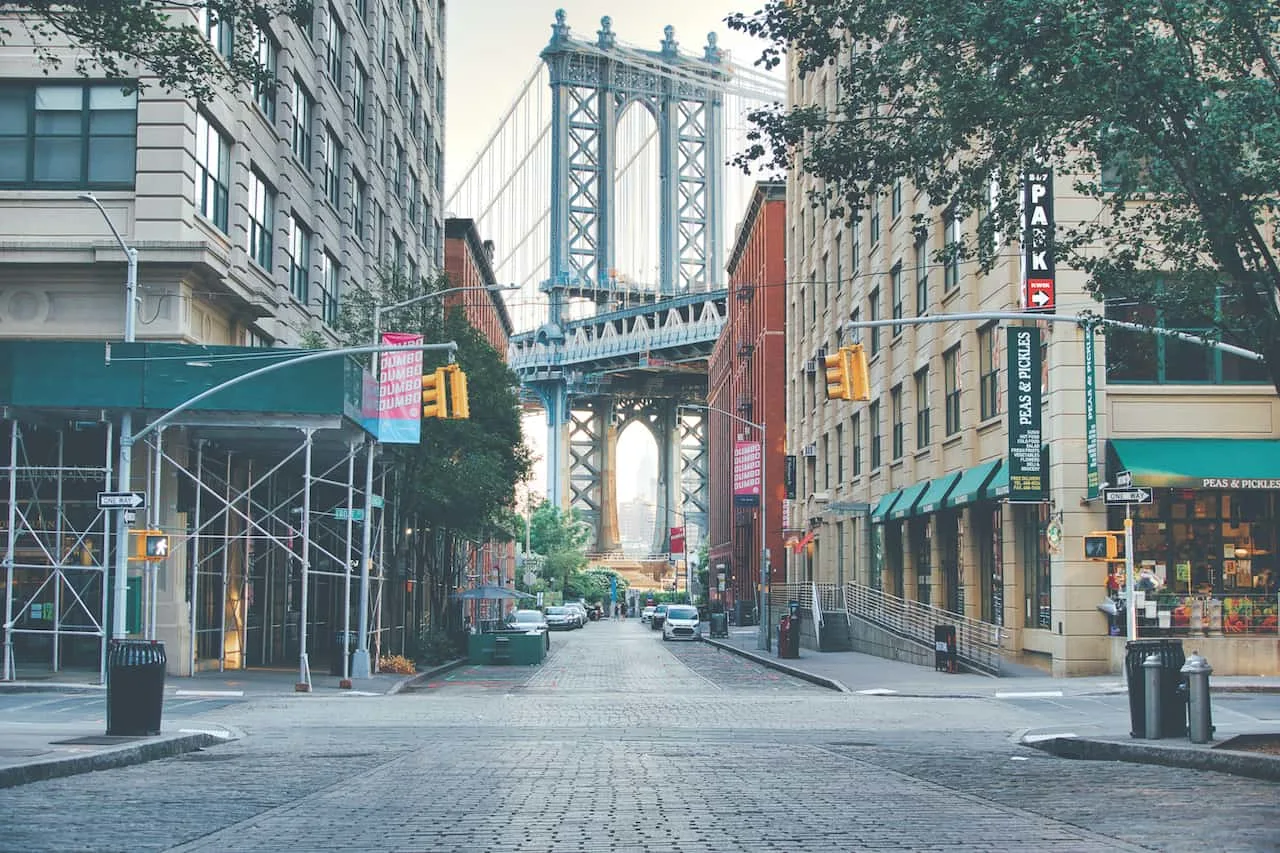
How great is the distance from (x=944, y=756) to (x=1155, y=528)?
1703cm

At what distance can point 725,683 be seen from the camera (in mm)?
35250

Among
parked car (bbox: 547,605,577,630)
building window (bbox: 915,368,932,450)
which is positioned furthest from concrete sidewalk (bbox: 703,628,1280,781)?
parked car (bbox: 547,605,577,630)

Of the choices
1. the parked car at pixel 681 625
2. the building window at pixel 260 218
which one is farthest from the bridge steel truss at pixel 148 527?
the parked car at pixel 681 625

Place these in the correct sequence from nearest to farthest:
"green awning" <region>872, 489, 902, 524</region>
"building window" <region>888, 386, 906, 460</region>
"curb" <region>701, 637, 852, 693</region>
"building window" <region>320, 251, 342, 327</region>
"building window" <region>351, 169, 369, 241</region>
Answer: "curb" <region>701, 637, 852, 693</region> → "building window" <region>320, 251, 342, 327</region> → "green awning" <region>872, 489, 902, 524</region> → "building window" <region>351, 169, 369, 241</region> → "building window" <region>888, 386, 906, 460</region>

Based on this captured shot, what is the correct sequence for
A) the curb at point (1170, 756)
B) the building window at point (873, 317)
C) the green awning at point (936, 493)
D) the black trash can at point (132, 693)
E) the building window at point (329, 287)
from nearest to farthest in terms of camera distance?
the curb at point (1170, 756)
the black trash can at point (132, 693)
the green awning at point (936, 493)
the building window at point (329, 287)
the building window at point (873, 317)

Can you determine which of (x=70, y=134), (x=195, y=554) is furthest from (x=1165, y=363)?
(x=70, y=134)

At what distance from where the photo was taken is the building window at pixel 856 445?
53.6 metres

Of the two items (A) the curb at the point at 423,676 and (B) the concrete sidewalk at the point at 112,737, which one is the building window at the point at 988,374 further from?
(B) the concrete sidewalk at the point at 112,737

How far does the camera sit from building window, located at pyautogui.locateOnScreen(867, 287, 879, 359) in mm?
50125

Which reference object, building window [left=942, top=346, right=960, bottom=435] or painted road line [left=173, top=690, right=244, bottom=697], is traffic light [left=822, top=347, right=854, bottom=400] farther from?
building window [left=942, top=346, right=960, bottom=435]

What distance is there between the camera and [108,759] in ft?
50.5

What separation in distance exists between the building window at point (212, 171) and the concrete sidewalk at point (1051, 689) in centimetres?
1757

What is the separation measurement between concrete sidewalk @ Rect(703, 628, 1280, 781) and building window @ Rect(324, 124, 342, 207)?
19509 mm

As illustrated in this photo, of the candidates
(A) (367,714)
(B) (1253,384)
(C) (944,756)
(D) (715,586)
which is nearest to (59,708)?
(A) (367,714)
